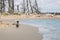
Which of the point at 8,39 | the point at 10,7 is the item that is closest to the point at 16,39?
the point at 8,39

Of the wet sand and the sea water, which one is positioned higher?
the wet sand

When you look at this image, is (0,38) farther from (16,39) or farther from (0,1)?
(0,1)

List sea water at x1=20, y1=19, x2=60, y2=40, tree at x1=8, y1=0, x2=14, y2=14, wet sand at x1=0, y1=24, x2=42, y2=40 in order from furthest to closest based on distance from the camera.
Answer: tree at x1=8, y1=0, x2=14, y2=14 → sea water at x1=20, y1=19, x2=60, y2=40 → wet sand at x1=0, y1=24, x2=42, y2=40

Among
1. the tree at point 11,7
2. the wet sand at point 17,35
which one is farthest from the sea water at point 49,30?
the tree at point 11,7

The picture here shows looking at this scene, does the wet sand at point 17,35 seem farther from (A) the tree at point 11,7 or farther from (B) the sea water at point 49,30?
(A) the tree at point 11,7

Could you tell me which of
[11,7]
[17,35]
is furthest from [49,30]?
[11,7]

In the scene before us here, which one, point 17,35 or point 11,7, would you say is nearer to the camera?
point 17,35

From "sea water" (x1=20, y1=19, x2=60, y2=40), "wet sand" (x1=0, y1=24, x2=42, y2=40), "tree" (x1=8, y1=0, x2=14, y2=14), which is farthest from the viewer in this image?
"tree" (x1=8, y1=0, x2=14, y2=14)

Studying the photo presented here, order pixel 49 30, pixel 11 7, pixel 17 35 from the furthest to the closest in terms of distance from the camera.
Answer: pixel 11 7 < pixel 49 30 < pixel 17 35

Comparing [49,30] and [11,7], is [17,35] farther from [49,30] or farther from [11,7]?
[11,7]

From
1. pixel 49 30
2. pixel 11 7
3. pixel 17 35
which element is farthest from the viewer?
pixel 11 7

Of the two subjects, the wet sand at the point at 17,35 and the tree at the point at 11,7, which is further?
the tree at the point at 11,7

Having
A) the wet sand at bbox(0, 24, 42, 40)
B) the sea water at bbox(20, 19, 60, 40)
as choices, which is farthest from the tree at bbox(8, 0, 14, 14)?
the wet sand at bbox(0, 24, 42, 40)

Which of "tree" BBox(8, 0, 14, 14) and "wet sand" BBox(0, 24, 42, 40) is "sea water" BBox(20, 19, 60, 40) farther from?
"tree" BBox(8, 0, 14, 14)
